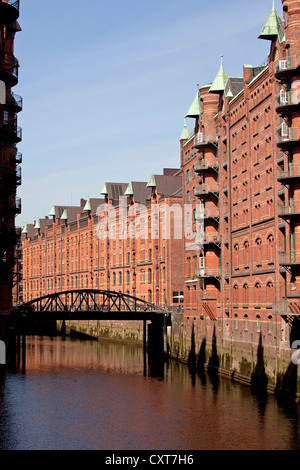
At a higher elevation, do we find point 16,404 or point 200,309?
point 200,309

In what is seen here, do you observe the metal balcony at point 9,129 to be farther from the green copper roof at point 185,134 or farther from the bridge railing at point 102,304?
the green copper roof at point 185,134

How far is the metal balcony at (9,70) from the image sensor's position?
150ft

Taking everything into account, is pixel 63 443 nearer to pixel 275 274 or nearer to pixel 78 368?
pixel 275 274

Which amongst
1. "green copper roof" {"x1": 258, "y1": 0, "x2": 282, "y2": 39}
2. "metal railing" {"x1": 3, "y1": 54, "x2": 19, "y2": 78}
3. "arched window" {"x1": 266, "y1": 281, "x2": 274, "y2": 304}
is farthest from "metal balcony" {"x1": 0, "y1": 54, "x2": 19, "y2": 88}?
"arched window" {"x1": 266, "y1": 281, "x2": 274, "y2": 304}

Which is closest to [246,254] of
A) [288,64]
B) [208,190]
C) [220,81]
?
[208,190]

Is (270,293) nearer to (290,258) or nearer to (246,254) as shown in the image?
(290,258)

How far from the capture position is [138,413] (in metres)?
41.0

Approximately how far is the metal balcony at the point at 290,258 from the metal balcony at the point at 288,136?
21.5 feet

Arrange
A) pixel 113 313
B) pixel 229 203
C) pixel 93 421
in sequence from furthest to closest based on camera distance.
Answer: pixel 113 313 → pixel 229 203 → pixel 93 421

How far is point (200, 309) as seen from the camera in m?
66.7

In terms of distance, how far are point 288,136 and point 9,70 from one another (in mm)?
19220

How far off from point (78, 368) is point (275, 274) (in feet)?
78.5
